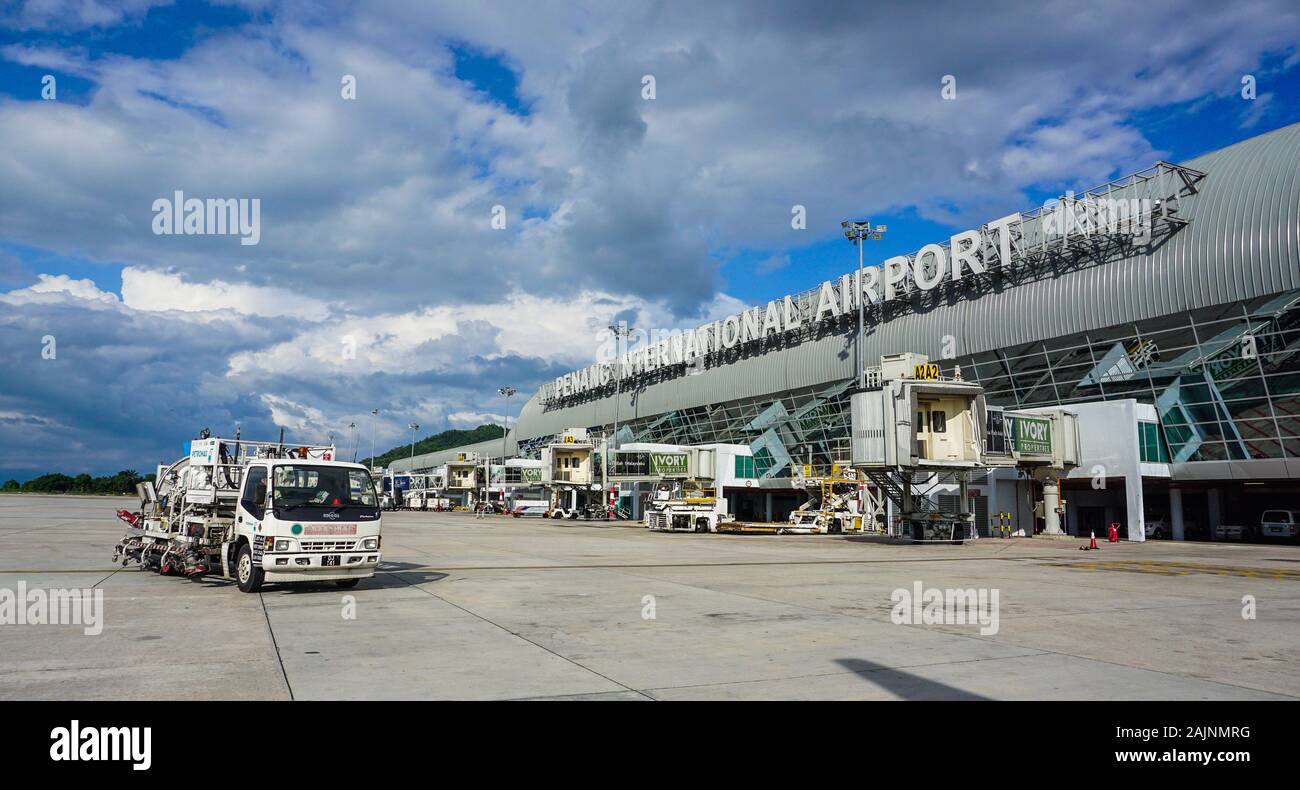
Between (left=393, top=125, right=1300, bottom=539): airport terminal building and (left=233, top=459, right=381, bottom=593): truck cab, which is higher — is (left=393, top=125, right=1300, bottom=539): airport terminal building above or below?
above

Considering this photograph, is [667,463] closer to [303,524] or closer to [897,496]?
[897,496]

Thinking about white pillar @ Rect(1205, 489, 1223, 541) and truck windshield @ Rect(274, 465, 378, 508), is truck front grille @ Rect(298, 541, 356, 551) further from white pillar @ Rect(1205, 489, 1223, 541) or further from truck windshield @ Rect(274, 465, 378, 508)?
white pillar @ Rect(1205, 489, 1223, 541)

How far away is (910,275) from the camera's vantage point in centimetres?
6034

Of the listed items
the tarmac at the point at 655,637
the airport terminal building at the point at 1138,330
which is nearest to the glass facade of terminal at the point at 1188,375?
the airport terminal building at the point at 1138,330

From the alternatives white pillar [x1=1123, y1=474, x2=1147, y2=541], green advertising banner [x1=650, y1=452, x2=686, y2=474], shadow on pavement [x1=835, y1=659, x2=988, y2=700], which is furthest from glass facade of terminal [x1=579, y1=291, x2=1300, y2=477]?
shadow on pavement [x1=835, y1=659, x2=988, y2=700]

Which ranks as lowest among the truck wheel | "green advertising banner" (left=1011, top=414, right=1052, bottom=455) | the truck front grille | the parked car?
the parked car

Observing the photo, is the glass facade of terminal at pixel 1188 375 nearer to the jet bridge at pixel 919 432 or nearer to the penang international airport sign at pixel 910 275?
the penang international airport sign at pixel 910 275

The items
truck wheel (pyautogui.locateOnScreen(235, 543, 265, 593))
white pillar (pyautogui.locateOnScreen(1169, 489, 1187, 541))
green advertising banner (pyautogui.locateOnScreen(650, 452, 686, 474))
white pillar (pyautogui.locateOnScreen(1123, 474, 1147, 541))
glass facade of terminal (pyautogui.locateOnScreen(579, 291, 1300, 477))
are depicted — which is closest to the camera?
truck wheel (pyautogui.locateOnScreen(235, 543, 265, 593))

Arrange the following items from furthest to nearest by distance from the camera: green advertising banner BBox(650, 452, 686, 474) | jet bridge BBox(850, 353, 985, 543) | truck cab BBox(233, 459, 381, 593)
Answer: green advertising banner BBox(650, 452, 686, 474), jet bridge BBox(850, 353, 985, 543), truck cab BBox(233, 459, 381, 593)

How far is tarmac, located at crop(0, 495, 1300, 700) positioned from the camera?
318 inches

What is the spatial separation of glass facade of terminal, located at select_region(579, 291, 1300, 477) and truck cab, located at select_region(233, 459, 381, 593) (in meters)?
41.5

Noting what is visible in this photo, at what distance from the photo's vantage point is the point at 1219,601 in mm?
15641
